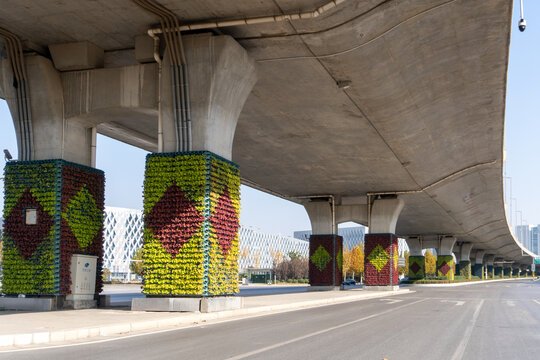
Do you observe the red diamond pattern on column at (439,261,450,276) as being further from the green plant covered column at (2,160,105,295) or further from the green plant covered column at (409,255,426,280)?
the green plant covered column at (2,160,105,295)

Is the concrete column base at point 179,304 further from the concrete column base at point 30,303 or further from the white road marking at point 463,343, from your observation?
the white road marking at point 463,343

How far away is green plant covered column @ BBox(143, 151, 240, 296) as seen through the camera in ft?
Result: 63.4

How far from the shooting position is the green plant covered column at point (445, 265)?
286 feet

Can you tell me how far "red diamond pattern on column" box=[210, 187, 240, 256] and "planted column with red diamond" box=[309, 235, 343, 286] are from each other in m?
30.7

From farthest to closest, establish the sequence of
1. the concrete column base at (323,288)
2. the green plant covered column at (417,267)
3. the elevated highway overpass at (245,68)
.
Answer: the green plant covered column at (417,267), the concrete column base at (323,288), the elevated highway overpass at (245,68)

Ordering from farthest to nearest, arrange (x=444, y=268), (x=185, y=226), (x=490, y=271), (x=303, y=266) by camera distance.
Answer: (x=490, y=271) < (x=303, y=266) < (x=444, y=268) < (x=185, y=226)

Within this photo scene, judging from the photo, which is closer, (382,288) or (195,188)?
(195,188)

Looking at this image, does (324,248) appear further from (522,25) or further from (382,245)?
(522,25)

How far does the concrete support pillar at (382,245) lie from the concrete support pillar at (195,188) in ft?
102

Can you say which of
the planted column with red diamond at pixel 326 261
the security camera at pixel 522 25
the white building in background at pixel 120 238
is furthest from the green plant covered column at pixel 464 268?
the security camera at pixel 522 25

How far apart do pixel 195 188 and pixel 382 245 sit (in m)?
33.0

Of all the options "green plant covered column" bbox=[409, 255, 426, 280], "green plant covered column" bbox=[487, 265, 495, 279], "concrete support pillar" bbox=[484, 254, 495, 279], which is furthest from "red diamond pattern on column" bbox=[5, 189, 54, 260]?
"green plant covered column" bbox=[487, 265, 495, 279]

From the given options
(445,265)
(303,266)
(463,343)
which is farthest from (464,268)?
(463,343)

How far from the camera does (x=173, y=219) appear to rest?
19.8m
